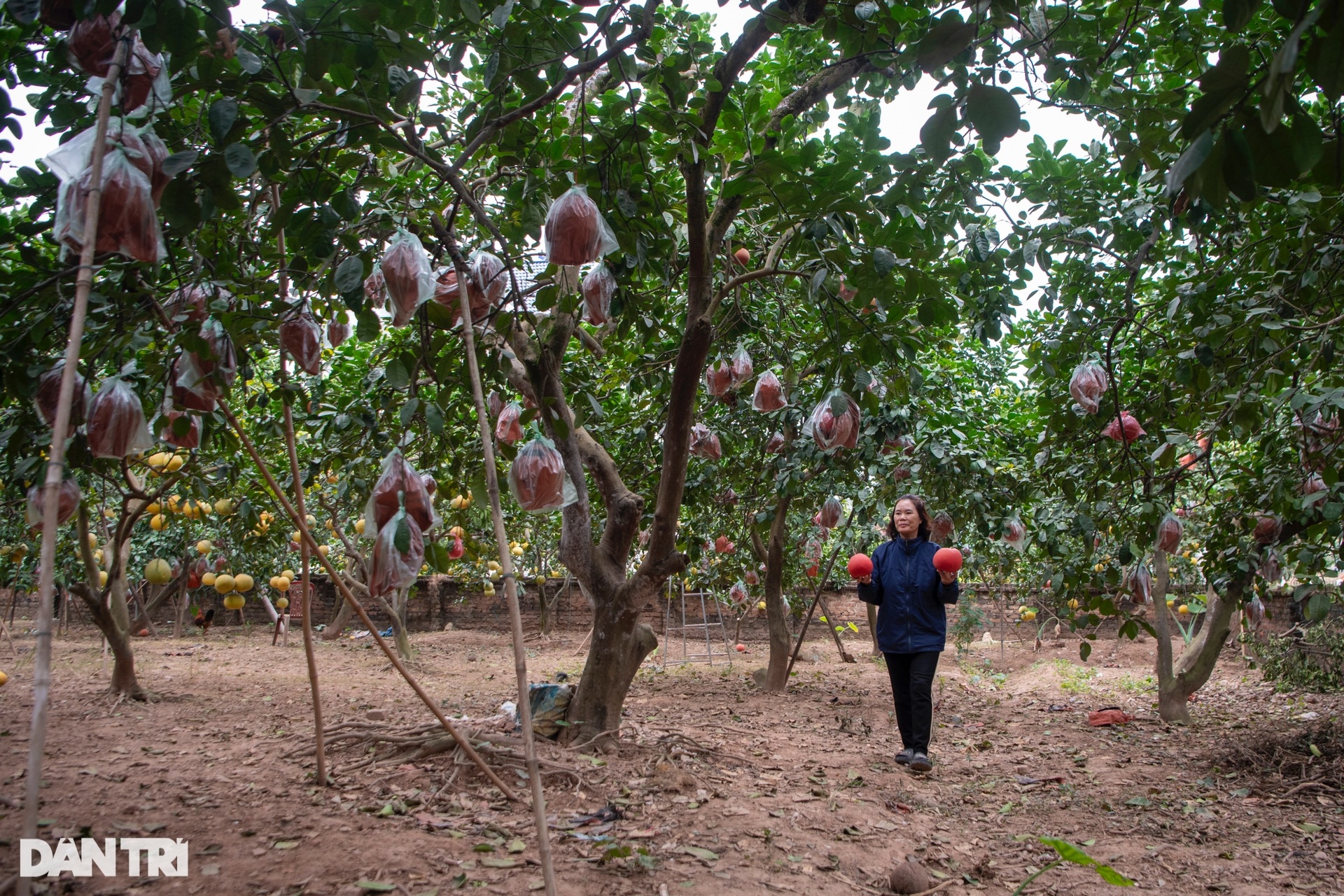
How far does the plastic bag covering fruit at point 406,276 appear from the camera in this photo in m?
1.82

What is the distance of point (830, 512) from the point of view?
559cm

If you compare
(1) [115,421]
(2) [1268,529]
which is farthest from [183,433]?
(2) [1268,529]

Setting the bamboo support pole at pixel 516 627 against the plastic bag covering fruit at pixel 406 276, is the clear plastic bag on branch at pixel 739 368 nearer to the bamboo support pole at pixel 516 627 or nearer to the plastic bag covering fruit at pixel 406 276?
the plastic bag covering fruit at pixel 406 276

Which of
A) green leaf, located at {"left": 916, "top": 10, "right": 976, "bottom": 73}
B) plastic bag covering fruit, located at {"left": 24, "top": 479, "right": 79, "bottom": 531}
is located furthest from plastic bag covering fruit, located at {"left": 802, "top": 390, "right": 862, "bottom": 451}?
plastic bag covering fruit, located at {"left": 24, "top": 479, "right": 79, "bottom": 531}

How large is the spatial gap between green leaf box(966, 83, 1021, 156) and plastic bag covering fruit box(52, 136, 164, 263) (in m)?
1.47

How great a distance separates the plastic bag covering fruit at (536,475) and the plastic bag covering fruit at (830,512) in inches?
145

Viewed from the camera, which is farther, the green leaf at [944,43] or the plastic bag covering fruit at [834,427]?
the plastic bag covering fruit at [834,427]

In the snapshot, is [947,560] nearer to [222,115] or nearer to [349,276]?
[349,276]

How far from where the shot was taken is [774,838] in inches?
106

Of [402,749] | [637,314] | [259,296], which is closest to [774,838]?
[402,749]

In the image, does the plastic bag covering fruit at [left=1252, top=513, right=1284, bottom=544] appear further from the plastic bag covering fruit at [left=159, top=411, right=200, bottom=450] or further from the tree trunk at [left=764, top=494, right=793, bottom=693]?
the plastic bag covering fruit at [left=159, top=411, right=200, bottom=450]

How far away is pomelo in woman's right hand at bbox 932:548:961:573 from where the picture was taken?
12.0 ft

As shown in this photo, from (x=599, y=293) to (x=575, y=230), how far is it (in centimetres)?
52

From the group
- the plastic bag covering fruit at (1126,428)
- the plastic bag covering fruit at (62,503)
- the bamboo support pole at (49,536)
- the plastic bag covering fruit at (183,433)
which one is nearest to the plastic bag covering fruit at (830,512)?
the plastic bag covering fruit at (1126,428)
